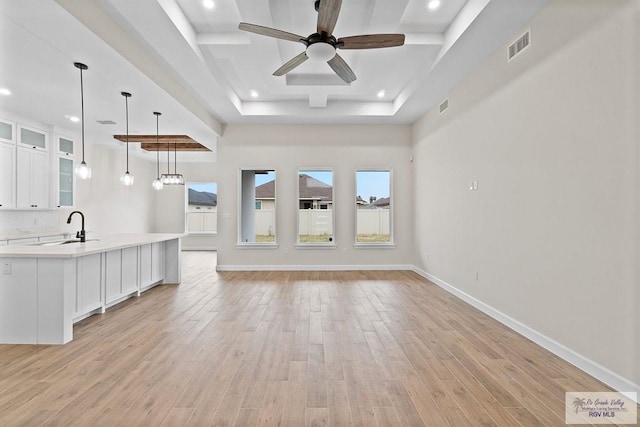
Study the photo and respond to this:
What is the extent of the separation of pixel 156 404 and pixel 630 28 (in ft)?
13.1

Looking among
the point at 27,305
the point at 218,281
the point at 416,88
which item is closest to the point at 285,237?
the point at 218,281

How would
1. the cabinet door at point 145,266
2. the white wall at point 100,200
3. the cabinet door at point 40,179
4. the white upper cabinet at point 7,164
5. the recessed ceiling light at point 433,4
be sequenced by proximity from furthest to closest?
the white wall at point 100,200, the cabinet door at point 40,179, the white upper cabinet at point 7,164, the cabinet door at point 145,266, the recessed ceiling light at point 433,4

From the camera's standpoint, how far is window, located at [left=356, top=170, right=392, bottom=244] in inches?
282

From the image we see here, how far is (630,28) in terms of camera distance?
2205 mm

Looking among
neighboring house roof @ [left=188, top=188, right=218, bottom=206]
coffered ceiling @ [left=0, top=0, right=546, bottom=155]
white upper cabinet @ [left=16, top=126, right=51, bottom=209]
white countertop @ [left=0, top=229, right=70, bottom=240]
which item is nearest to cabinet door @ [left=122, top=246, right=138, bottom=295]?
coffered ceiling @ [left=0, top=0, right=546, bottom=155]

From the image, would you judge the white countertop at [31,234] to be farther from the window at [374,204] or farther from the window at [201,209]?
the window at [374,204]

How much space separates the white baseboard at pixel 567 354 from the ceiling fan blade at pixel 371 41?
3.07 meters

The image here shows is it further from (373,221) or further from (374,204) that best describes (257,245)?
(374,204)

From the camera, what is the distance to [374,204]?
724cm

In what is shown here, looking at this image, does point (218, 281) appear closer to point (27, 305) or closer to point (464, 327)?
point (27, 305)

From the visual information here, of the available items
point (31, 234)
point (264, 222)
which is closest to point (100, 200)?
point (31, 234)

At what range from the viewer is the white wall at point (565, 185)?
2.24m

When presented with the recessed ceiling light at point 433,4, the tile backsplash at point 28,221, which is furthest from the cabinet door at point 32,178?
the recessed ceiling light at point 433,4

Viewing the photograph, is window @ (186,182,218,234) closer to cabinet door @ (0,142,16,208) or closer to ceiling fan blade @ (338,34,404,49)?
cabinet door @ (0,142,16,208)
